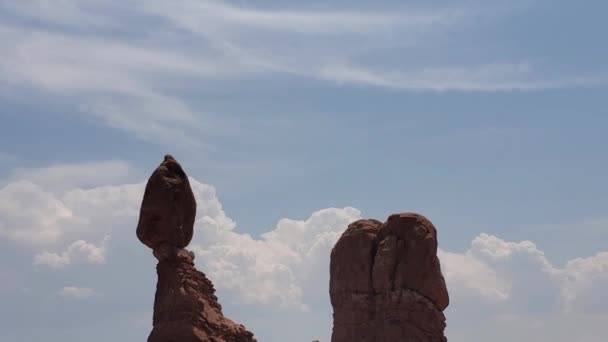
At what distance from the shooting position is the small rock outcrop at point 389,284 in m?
68.1

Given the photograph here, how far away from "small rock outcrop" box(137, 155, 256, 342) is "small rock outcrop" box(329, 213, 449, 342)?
92.7 feet

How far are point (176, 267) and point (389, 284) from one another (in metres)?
30.5

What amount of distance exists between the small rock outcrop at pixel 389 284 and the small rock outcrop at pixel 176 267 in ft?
92.7

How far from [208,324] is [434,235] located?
3214cm

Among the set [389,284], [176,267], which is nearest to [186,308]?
[176,267]

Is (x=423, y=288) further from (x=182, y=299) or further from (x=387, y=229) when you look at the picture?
(x=182, y=299)

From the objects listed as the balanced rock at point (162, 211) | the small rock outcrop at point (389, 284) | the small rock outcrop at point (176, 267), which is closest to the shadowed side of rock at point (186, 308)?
the small rock outcrop at point (176, 267)

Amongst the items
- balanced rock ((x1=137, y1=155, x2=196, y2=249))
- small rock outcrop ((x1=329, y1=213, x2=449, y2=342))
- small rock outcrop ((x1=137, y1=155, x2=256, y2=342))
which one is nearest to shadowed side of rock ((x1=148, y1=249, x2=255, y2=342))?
small rock outcrop ((x1=137, y1=155, x2=256, y2=342))

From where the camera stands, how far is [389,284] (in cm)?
6950

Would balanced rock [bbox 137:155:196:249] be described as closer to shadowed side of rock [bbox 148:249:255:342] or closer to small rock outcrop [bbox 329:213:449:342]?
shadowed side of rock [bbox 148:249:255:342]

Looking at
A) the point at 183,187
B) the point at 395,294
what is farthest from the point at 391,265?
the point at 183,187

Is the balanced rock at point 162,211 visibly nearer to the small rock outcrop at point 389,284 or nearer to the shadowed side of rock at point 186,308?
the shadowed side of rock at point 186,308

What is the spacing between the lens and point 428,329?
67.7m

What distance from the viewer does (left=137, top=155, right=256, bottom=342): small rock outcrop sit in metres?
39.9
